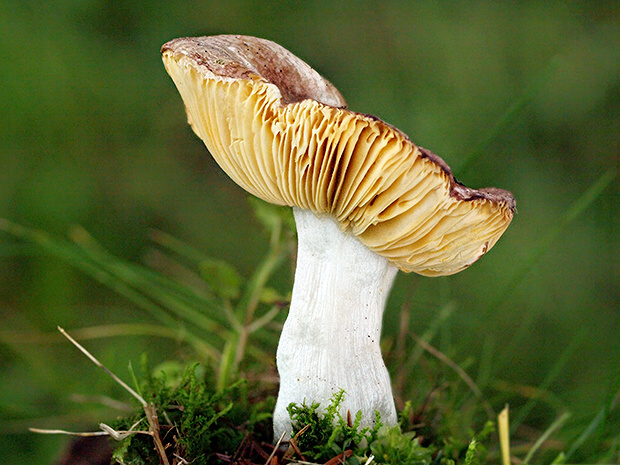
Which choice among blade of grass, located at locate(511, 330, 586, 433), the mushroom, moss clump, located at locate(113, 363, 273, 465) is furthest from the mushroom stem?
blade of grass, located at locate(511, 330, 586, 433)

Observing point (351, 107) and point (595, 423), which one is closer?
point (595, 423)

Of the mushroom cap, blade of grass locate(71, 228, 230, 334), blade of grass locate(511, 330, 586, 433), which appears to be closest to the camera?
the mushroom cap

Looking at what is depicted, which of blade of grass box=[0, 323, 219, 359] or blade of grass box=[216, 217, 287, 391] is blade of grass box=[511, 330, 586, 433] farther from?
blade of grass box=[0, 323, 219, 359]

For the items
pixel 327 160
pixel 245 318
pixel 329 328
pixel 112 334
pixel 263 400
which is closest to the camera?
pixel 327 160

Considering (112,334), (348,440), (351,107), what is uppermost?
(351,107)

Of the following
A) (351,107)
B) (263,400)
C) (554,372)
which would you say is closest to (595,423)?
(554,372)

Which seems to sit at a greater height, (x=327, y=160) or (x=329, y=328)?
(x=327, y=160)

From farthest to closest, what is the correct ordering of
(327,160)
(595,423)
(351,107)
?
(351,107) → (595,423) → (327,160)

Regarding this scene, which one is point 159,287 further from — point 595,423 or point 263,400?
point 595,423

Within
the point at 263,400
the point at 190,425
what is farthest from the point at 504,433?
the point at 190,425
